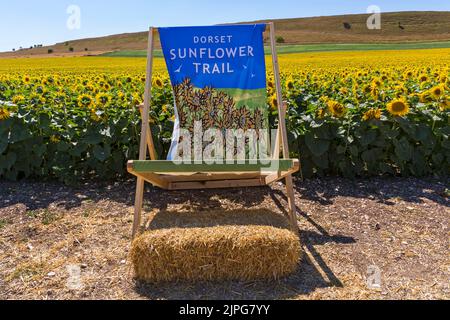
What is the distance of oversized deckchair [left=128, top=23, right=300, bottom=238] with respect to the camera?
112 inches

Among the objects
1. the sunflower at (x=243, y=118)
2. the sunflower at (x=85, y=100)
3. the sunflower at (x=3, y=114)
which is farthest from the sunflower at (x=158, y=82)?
the sunflower at (x=3, y=114)

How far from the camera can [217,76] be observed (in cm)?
375

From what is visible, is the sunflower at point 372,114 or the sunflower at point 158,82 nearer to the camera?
the sunflower at point 372,114

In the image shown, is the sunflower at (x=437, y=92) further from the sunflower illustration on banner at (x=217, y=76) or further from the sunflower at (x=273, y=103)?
the sunflower illustration on banner at (x=217, y=76)

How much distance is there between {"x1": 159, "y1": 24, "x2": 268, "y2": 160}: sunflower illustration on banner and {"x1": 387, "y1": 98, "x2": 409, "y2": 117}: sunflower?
4.23ft

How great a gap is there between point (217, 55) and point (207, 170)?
4.02ft

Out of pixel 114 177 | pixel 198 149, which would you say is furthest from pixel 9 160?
pixel 198 149

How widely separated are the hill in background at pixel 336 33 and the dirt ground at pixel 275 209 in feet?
133

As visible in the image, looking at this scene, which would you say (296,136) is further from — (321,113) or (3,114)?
(3,114)

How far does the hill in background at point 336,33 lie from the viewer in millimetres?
45406

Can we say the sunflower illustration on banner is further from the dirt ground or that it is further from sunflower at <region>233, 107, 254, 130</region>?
the dirt ground

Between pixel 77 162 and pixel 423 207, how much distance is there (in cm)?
317

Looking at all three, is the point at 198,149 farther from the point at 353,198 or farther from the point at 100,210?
the point at 353,198

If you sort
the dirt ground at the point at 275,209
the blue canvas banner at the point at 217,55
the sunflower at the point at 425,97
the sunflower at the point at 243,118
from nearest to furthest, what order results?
the dirt ground at the point at 275,209
the blue canvas banner at the point at 217,55
the sunflower at the point at 243,118
the sunflower at the point at 425,97
